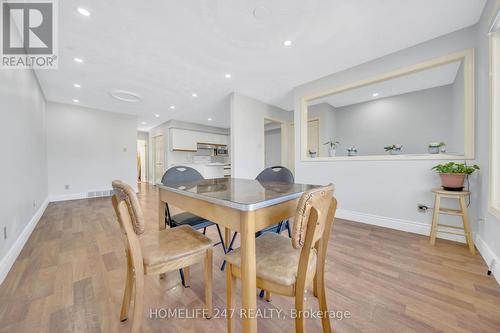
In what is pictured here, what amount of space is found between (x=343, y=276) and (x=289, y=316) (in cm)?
66

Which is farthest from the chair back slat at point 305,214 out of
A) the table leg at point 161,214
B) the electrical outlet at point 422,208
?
the electrical outlet at point 422,208

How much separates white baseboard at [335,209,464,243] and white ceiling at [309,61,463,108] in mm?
2243

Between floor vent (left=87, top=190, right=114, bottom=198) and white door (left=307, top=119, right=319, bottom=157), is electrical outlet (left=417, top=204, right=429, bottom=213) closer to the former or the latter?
white door (left=307, top=119, right=319, bottom=157)

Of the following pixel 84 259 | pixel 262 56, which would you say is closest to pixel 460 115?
pixel 262 56

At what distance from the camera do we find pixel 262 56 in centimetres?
269

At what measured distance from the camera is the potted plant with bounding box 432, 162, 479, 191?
6.41 feet

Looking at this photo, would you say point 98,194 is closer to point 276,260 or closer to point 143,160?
point 143,160

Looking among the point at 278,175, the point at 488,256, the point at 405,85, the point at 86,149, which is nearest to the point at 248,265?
the point at 278,175

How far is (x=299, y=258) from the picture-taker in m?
0.82

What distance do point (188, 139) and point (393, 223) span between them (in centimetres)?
653

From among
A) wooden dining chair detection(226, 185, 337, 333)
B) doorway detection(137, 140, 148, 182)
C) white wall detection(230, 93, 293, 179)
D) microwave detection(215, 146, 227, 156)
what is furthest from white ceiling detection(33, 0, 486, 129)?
doorway detection(137, 140, 148, 182)

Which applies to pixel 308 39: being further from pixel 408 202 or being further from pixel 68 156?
pixel 68 156

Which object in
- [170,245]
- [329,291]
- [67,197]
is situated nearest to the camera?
[170,245]

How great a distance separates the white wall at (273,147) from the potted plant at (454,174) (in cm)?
466
